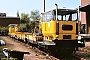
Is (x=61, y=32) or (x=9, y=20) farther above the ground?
(x=9, y=20)

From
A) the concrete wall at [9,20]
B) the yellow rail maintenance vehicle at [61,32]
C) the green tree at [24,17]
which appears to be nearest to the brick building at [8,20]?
the concrete wall at [9,20]

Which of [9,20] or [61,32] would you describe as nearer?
[61,32]

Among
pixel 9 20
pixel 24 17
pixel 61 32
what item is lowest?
pixel 61 32

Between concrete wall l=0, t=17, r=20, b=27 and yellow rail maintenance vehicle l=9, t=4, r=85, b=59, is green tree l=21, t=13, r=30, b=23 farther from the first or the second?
yellow rail maintenance vehicle l=9, t=4, r=85, b=59

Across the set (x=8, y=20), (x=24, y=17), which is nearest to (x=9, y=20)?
(x=8, y=20)

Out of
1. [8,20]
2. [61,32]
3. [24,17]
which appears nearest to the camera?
[61,32]

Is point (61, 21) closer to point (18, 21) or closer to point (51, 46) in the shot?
point (51, 46)

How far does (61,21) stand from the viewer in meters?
13.1

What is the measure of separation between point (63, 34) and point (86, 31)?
14.7 metres

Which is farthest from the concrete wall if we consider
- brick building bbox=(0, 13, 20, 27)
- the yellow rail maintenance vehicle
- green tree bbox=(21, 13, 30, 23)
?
the yellow rail maintenance vehicle

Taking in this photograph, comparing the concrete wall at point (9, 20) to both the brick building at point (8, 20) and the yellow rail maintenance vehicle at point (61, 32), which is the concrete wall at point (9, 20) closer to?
the brick building at point (8, 20)

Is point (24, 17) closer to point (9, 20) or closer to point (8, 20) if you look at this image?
point (9, 20)

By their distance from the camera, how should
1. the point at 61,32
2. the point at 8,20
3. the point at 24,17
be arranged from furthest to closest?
1. the point at 24,17
2. the point at 8,20
3. the point at 61,32

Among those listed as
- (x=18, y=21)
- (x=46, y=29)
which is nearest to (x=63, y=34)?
(x=46, y=29)
